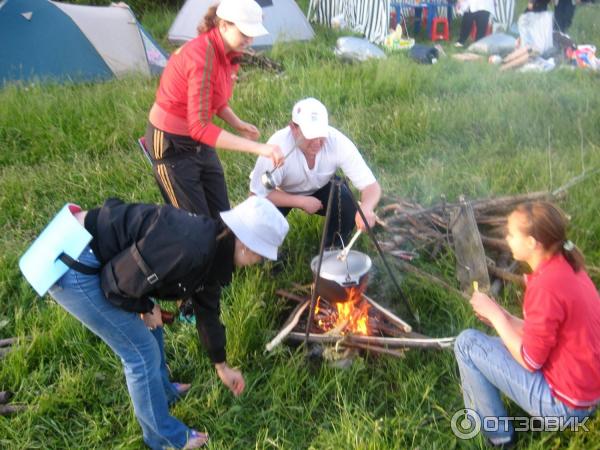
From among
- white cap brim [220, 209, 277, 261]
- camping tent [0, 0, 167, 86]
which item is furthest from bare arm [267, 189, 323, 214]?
camping tent [0, 0, 167, 86]

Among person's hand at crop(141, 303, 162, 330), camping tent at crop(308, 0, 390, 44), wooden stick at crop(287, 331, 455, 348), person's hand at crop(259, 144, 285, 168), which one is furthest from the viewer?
camping tent at crop(308, 0, 390, 44)

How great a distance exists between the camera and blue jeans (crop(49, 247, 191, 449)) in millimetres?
2295

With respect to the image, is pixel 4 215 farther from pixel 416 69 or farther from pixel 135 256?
pixel 416 69

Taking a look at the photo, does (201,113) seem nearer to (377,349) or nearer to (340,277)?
(340,277)

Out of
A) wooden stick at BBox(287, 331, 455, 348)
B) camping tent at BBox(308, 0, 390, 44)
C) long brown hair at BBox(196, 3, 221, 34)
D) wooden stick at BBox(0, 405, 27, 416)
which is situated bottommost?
camping tent at BBox(308, 0, 390, 44)

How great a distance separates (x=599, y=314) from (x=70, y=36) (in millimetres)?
7455

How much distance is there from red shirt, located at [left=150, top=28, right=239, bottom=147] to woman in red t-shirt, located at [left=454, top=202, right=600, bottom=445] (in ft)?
5.94

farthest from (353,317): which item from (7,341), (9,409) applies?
(7,341)

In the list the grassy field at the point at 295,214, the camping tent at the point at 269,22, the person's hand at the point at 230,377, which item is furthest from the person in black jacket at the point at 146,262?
the camping tent at the point at 269,22

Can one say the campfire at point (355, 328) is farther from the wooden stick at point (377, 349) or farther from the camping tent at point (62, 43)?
the camping tent at point (62, 43)

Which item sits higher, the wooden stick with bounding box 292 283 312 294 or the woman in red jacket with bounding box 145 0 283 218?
the woman in red jacket with bounding box 145 0 283 218

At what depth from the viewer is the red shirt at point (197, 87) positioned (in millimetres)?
3254

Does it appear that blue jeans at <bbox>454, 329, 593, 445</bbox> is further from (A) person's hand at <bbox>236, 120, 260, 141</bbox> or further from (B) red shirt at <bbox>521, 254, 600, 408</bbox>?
(A) person's hand at <bbox>236, 120, 260, 141</bbox>

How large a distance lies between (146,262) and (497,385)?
1622mm
